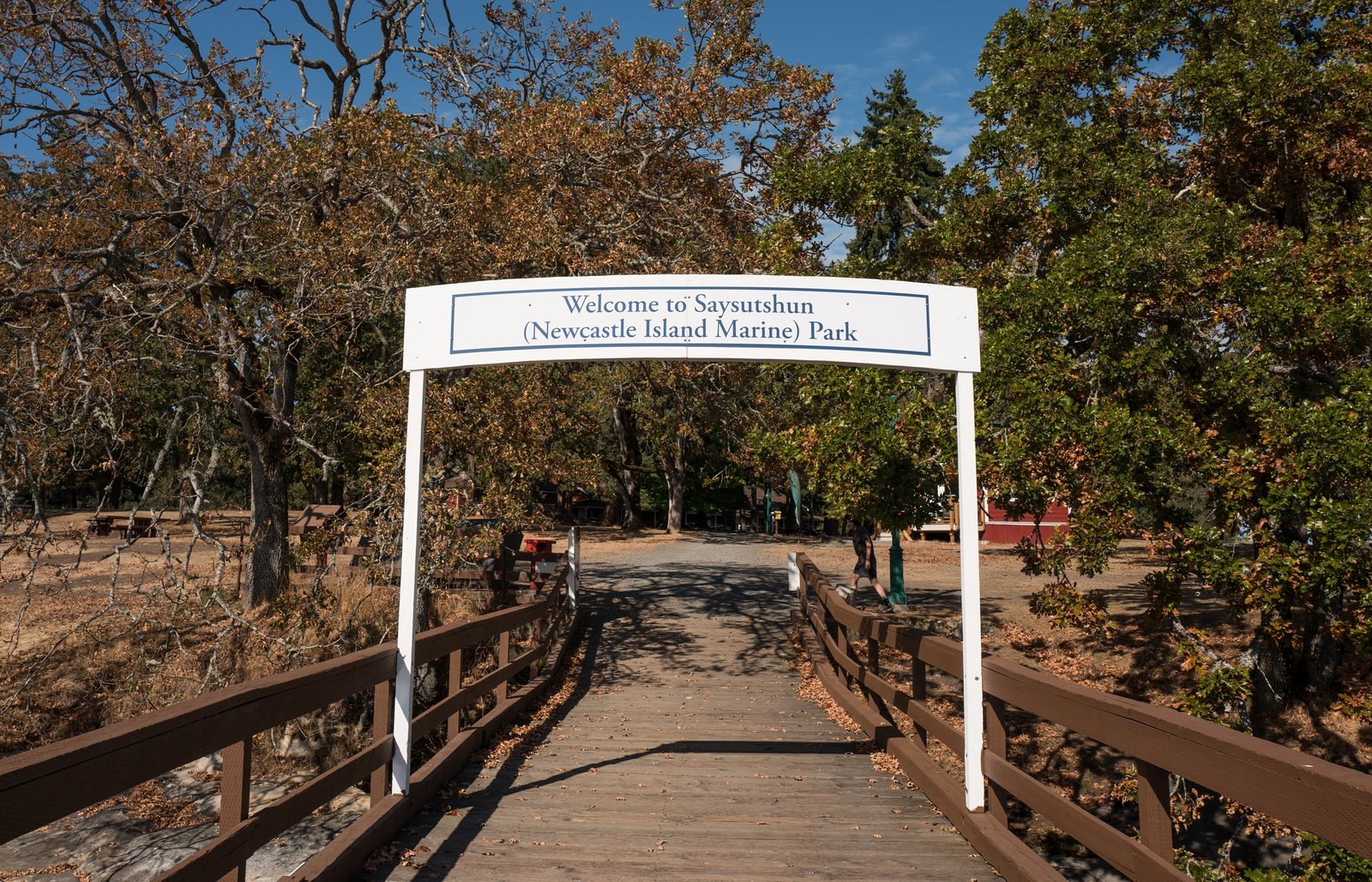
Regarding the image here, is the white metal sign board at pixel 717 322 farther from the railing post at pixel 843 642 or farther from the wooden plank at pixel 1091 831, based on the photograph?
the railing post at pixel 843 642

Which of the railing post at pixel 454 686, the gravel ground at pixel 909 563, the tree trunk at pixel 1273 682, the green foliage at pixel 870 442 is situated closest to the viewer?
the railing post at pixel 454 686

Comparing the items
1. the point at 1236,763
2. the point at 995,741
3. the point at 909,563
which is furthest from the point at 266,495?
the point at 909,563

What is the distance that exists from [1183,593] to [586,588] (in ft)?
39.8

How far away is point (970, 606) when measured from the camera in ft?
17.3

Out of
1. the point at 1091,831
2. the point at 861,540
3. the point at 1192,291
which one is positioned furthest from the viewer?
the point at 861,540

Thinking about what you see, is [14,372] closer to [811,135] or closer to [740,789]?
[740,789]

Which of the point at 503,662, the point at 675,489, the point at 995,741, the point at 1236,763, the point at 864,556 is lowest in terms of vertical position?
the point at 503,662

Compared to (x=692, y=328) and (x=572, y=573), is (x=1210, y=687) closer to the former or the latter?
(x=692, y=328)

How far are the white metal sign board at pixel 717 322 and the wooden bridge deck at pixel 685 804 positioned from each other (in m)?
2.54

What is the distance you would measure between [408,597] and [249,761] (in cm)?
196

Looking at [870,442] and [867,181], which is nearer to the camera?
[870,442]

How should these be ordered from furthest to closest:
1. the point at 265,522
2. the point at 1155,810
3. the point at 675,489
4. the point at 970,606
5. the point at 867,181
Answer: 1. the point at 675,489
2. the point at 265,522
3. the point at 867,181
4. the point at 970,606
5. the point at 1155,810

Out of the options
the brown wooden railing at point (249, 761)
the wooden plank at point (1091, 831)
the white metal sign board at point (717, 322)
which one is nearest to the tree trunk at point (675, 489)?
the brown wooden railing at point (249, 761)

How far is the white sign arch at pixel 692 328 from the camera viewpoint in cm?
544
